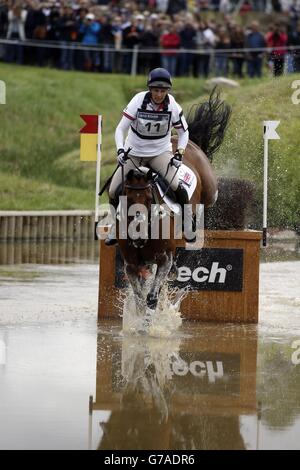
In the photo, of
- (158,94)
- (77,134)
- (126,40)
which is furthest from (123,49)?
(158,94)

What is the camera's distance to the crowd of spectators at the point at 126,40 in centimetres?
2920

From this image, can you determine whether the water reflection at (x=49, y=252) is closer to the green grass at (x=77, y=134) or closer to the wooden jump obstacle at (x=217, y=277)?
the green grass at (x=77, y=134)

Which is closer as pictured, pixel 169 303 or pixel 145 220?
pixel 145 220

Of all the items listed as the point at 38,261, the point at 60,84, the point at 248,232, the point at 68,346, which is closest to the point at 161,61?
the point at 60,84

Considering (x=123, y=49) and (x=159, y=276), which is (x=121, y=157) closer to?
(x=159, y=276)

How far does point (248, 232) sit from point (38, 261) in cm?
594

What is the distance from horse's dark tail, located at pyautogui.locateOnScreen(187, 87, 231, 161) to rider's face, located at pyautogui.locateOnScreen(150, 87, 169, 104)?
261 centimetres

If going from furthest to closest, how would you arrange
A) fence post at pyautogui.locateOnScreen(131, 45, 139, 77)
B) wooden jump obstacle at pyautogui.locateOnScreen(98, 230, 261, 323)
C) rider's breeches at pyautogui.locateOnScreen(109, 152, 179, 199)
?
fence post at pyautogui.locateOnScreen(131, 45, 139, 77)
wooden jump obstacle at pyautogui.locateOnScreen(98, 230, 261, 323)
rider's breeches at pyautogui.locateOnScreen(109, 152, 179, 199)

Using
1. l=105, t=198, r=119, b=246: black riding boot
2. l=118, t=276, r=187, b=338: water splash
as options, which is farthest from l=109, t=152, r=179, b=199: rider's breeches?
l=118, t=276, r=187, b=338: water splash

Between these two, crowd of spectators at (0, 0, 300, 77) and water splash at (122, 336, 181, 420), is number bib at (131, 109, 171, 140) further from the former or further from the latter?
crowd of spectators at (0, 0, 300, 77)

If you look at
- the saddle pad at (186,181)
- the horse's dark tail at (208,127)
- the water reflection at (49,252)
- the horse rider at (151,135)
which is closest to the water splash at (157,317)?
the horse rider at (151,135)

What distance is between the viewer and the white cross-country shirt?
10.9 meters
